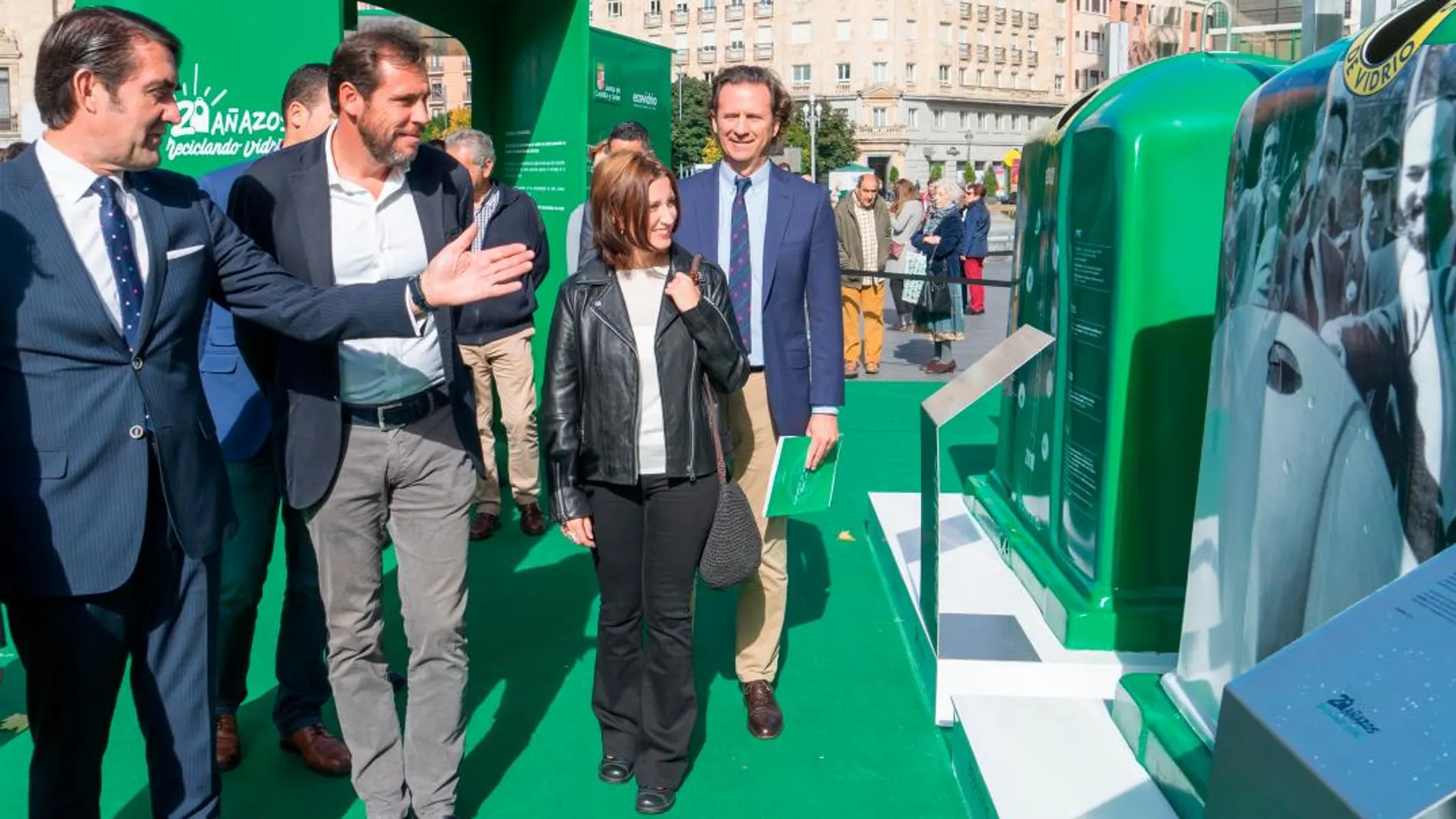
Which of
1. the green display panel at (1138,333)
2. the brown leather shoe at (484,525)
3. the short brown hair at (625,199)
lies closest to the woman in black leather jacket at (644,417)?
the short brown hair at (625,199)

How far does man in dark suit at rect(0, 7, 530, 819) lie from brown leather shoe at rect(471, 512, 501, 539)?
10.9ft

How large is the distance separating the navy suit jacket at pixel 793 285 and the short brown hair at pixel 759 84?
174mm

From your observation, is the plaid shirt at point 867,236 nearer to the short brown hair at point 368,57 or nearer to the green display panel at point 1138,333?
the green display panel at point 1138,333

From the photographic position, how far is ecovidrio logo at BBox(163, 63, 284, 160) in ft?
19.1

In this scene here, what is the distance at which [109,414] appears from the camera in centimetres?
262

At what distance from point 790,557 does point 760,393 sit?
2.01 metres

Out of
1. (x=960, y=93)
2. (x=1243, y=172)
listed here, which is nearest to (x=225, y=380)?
(x=1243, y=172)

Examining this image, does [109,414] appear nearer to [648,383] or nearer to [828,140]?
[648,383]

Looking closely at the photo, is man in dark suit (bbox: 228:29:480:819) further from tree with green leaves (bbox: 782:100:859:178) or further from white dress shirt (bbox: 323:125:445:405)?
tree with green leaves (bbox: 782:100:859:178)

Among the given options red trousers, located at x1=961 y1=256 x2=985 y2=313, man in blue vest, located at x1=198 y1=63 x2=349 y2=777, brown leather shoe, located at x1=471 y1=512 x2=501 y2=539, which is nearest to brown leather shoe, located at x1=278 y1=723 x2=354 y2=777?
man in blue vest, located at x1=198 y1=63 x2=349 y2=777

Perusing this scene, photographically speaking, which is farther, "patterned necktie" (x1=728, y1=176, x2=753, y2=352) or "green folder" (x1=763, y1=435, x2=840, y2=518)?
"patterned necktie" (x1=728, y1=176, x2=753, y2=352)

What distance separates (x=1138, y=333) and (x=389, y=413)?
2285 mm

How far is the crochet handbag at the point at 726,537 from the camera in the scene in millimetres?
3561

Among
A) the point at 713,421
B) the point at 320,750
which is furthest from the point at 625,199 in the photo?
the point at 320,750
